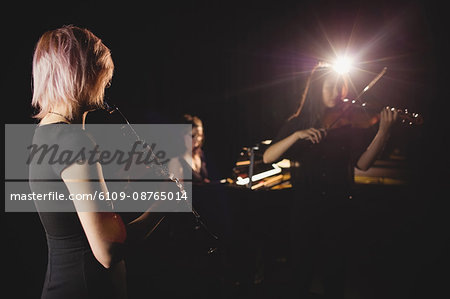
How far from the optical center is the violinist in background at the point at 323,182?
7.94 ft

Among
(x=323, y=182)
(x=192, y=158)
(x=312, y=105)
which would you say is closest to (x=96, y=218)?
(x=323, y=182)

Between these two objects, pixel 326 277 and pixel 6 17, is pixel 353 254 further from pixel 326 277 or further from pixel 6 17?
pixel 6 17

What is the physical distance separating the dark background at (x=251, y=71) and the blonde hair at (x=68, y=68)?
1.68 meters

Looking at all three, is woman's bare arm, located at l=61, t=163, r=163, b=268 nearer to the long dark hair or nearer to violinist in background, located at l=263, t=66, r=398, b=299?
violinist in background, located at l=263, t=66, r=398, b=299

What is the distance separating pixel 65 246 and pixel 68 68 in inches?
27.7

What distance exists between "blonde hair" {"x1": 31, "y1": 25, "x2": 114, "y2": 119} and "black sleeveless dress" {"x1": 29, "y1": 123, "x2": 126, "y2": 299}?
13cm

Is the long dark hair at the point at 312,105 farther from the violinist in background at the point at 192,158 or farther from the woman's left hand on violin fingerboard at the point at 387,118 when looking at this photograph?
the violinist in background at the point at 192,158

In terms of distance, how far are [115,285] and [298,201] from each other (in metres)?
1.58

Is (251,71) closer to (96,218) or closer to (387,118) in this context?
(387,118)

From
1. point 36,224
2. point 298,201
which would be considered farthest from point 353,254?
point 36,224

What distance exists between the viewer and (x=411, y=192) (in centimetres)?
370

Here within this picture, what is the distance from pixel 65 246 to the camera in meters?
1.25

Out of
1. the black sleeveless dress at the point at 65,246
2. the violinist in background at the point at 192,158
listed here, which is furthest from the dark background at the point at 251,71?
the black sleeveless dress at the point at 65,246

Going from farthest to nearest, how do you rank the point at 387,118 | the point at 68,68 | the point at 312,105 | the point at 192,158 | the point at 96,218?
the point at 192,158, the point at 312,105, the point at 387,118, the point at 68,68, the point at 96,218
